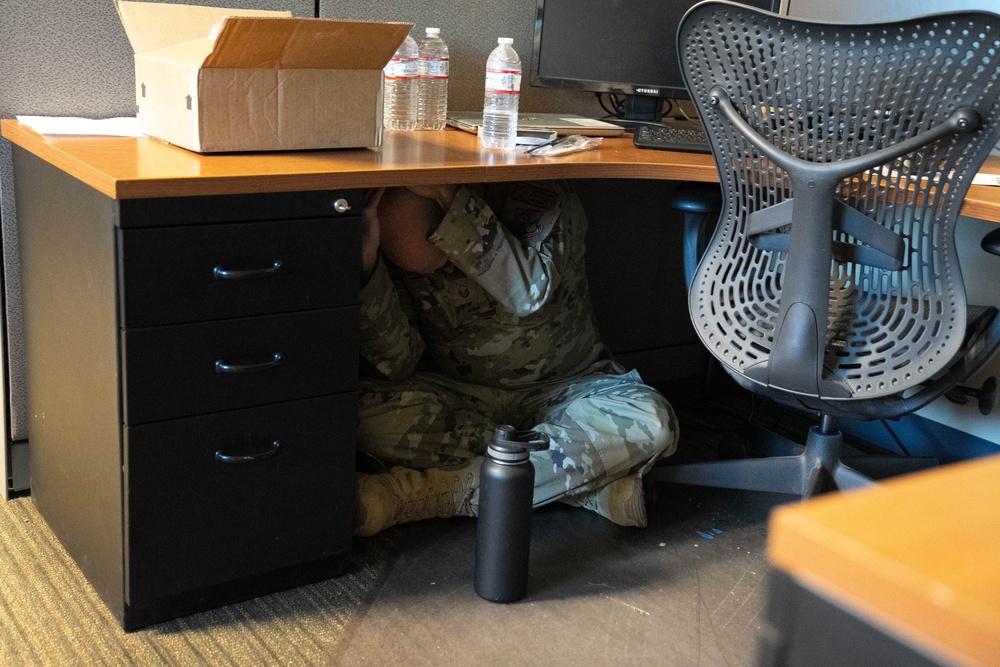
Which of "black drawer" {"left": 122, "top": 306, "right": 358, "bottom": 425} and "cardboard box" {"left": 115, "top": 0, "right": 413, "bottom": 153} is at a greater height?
"cardboard box" {"left": 115, "top": 0, "right": 413, "bottom": 153}

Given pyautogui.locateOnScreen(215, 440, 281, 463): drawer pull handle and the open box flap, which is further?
the open box flap

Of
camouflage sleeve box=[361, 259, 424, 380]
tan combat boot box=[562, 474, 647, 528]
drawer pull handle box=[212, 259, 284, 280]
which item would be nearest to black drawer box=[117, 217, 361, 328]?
drawer pull handle box=[212, 259, 284, 280]

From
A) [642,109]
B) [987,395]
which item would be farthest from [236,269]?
[987,395]

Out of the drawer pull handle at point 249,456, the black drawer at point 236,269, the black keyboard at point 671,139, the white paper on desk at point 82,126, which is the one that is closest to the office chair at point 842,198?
the black keyboard at point 671,139

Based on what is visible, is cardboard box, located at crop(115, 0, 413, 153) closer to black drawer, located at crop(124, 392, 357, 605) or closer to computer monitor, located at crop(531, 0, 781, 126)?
black drawer, located at crop(124, 392, 357, 605)

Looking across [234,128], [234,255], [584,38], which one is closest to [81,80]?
[234,128]

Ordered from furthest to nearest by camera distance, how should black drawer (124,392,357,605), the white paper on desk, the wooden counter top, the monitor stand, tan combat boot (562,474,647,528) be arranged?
the monitor stand
tan combat boot (562,474,647,528)
the white paper on desk
black drawer (124,392,357,605)
the wooden counter top

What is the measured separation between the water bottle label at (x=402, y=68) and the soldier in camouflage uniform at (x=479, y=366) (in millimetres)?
249

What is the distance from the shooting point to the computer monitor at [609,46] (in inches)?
76.1

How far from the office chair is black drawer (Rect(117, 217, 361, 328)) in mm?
575

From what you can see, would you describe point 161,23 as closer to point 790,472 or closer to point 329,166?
point 329,166

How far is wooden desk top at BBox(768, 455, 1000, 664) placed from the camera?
372mm

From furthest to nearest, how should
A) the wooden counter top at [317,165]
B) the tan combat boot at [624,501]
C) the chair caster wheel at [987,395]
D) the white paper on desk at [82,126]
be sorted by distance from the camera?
the chair caster wheel at [987,395] → the tan combat boot at [624,501] → the white paper on desk at [82,126] → the wooden counter top at [317,165]

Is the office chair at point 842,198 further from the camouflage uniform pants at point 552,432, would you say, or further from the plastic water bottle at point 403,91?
the plastic water bottle at point 403,91
